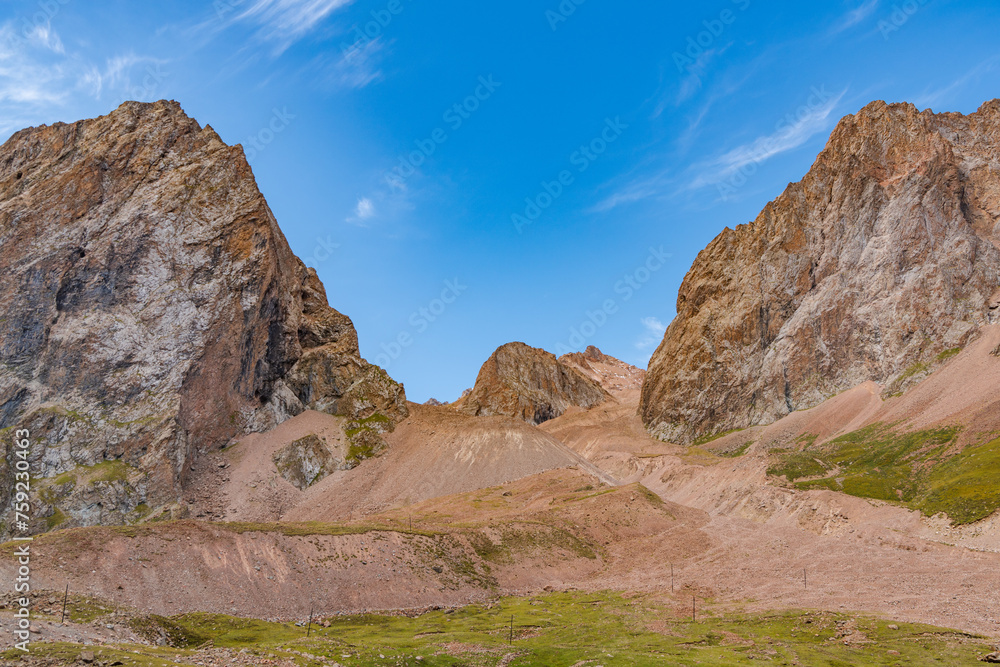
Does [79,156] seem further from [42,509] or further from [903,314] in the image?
[903,314]

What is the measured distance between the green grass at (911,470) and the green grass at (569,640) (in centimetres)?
4044

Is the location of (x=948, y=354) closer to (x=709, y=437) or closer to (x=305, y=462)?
(x=709, y=437)

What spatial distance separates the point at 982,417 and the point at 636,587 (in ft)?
226

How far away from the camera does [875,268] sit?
16562 cm

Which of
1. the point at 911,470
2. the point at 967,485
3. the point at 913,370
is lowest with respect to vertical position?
the point at 967,485

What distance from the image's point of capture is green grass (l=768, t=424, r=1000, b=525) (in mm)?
77875

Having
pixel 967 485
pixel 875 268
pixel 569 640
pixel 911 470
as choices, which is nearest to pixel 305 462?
pixel 569 640

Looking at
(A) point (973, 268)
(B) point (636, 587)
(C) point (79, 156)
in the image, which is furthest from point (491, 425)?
(A) point (973, 268)

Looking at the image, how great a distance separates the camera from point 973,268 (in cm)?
15062

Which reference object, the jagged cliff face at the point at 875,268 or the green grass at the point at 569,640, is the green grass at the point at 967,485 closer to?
the green grass at the point at 569,640

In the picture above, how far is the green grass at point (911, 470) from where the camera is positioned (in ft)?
255

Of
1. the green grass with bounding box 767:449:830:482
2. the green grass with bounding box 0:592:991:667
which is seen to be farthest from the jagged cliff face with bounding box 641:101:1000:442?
the green grass with bounding box 0:592:991:667

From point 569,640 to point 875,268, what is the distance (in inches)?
6198

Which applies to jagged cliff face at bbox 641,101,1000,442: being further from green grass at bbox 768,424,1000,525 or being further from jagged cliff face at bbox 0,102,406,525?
jagged cliff face at bbox 0,102,406,525
